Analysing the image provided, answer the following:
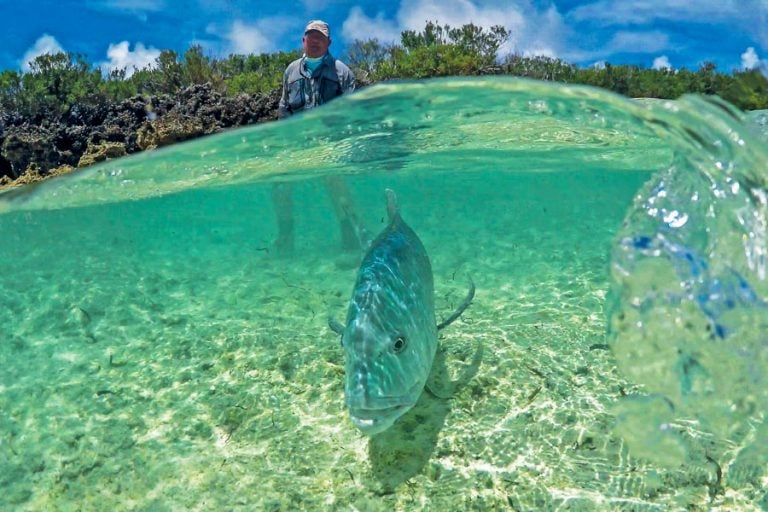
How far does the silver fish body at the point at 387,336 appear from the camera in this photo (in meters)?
3.92

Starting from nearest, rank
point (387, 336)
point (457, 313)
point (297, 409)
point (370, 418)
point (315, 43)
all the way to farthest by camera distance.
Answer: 1. point (370, 418)
2. point (387, 336)
3. point (457, 313)
4. point (297, 409)
5. point (315, 43)

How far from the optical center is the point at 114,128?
18656 mm

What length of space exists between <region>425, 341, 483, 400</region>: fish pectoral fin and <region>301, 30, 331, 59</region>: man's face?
491cm

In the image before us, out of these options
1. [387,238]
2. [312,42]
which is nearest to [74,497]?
[387,238]

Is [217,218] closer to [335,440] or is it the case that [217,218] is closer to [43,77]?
[43,77]

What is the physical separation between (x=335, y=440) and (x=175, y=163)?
7384 mm

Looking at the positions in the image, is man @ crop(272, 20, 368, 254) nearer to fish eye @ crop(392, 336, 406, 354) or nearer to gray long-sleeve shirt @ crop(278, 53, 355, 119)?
gray long-sleeve shirt @ crop(278, 53, 355, 119)

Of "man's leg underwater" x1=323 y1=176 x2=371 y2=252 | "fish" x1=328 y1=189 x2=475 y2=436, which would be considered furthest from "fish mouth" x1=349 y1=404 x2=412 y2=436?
"man's leg underwater" x1=323 y1=176 x2=371 y2=252

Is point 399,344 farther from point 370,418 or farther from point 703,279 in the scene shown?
point 703,279

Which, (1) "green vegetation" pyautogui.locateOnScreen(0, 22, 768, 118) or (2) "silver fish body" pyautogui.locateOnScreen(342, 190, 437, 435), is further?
(1) "green vegetation" pyautogui.locateOnScreen(0, 22, 768, 118)

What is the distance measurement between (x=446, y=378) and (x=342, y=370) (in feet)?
3.80

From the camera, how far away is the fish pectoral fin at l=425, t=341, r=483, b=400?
5.83 m

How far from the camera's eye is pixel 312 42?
28.1 feet

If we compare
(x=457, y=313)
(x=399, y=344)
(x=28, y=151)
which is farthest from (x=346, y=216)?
(x=28, y=151)
